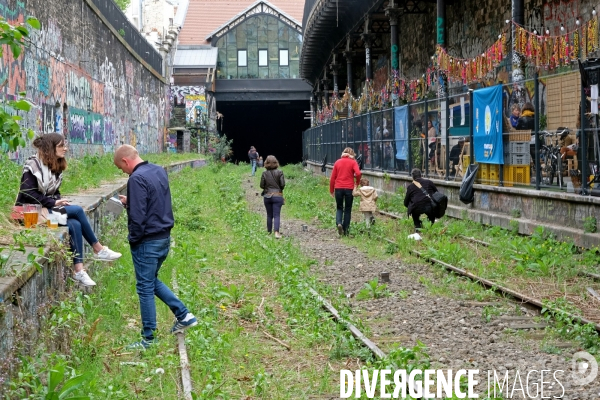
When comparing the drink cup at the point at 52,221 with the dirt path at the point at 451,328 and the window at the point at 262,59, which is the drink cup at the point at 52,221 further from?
the window at the point at 262,59

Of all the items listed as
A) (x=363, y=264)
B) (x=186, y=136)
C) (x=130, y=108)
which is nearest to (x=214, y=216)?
(x=363, y=264)

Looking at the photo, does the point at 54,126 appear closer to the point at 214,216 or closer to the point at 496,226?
the point at 214,216

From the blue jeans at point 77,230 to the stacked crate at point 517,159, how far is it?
31.0 ft

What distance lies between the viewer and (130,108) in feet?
126

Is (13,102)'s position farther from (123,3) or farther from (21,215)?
(123,3)

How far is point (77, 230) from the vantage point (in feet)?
28.9

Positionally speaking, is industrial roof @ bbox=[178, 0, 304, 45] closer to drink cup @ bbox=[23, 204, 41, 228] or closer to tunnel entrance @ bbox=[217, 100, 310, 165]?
tunnel entrance @ bbox=[217, 100, 310, 165]

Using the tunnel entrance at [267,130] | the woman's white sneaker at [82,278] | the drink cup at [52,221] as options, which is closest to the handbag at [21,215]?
the drink cup at [52,221]

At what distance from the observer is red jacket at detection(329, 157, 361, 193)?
17.0 m

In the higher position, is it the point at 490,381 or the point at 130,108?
the point at 130,108

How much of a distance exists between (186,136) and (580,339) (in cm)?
5438

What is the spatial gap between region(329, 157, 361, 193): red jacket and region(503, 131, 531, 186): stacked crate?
2937mm

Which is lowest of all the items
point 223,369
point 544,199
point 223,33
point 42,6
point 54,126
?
point 223,369

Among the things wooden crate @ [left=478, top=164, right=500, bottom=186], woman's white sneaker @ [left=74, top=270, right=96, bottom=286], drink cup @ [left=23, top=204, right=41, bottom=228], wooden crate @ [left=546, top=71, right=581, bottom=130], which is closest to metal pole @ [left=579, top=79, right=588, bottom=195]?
wooden crate @ [left=546, top=71, right=581, bottom=130]
